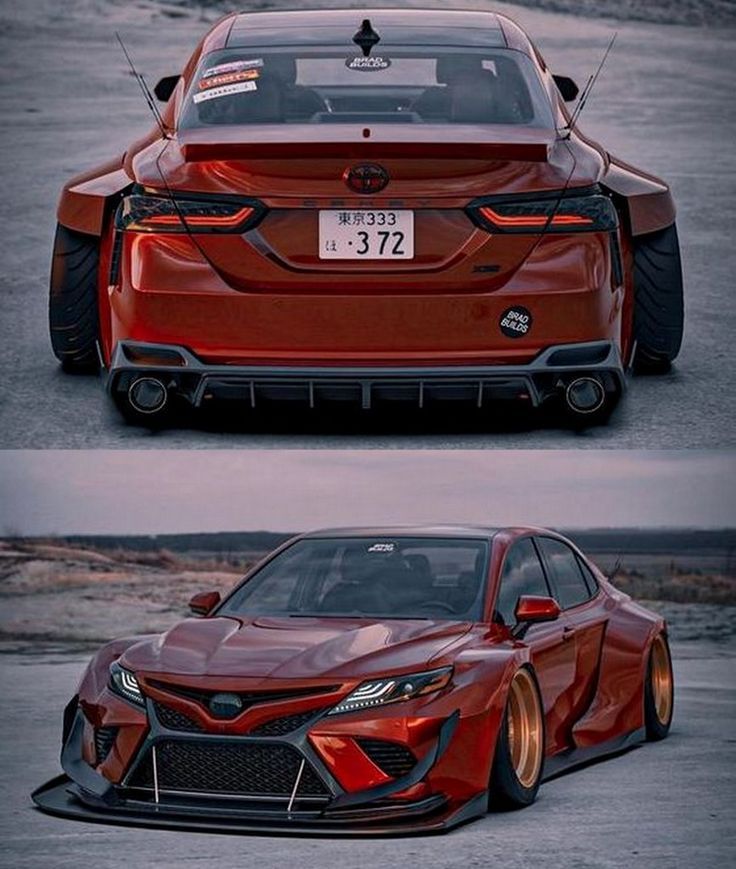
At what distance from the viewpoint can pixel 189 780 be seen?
8.34 meters

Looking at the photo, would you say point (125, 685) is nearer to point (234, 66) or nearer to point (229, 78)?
point (229, 78)

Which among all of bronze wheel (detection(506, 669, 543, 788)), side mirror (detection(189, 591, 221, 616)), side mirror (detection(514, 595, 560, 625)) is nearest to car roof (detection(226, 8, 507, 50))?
side mirror (detection(189, 591, 221, 616))

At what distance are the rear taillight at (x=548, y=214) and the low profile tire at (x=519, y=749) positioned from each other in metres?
1.76

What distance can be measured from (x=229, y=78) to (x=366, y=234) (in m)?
1.49

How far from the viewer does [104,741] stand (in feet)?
28.1

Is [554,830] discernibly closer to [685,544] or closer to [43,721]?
[43,721]

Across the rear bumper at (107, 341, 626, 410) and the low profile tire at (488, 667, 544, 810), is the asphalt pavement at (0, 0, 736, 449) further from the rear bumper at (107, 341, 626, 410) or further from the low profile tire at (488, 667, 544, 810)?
the low profile tire at (488, 667, 544, 810)

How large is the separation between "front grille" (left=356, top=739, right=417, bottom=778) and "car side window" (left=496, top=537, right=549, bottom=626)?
1274mm

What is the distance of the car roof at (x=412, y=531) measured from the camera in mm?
9930

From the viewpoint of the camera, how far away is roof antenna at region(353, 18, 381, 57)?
10422 millimetres

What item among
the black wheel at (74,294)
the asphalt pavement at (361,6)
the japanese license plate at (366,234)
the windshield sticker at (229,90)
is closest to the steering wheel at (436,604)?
the asphalt pavement at (361,6)

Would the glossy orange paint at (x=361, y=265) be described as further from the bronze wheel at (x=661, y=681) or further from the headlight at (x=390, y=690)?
the bronze wheel at (x=661, y=681)

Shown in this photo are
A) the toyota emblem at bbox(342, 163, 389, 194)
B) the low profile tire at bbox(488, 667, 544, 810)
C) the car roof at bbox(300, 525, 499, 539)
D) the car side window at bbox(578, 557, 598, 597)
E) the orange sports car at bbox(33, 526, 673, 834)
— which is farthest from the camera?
the car side window at bbox(578, 557, 598, 597)

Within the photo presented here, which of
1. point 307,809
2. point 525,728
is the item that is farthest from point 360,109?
point 307,809
